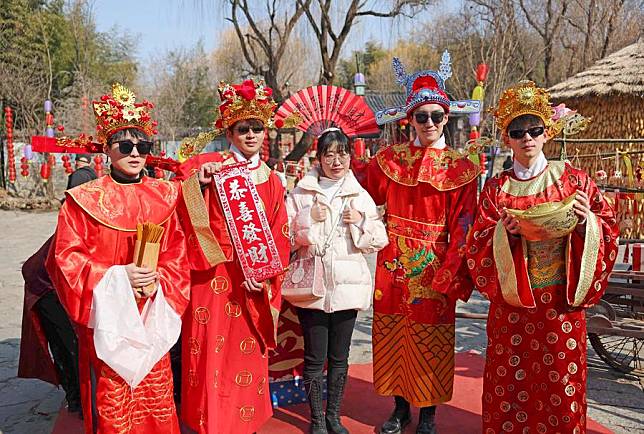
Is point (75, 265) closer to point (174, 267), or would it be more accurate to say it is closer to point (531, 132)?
point (174, 267)

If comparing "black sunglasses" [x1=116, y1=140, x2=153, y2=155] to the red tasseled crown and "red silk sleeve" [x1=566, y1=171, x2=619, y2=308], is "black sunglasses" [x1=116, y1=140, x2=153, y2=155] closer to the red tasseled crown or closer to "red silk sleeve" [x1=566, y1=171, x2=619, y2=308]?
the red tasseled crown

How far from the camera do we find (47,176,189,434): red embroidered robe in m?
2.41

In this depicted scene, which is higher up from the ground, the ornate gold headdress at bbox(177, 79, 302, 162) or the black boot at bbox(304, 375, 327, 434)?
the ornate gold headdress at bbox(177, 79, 302, 162)

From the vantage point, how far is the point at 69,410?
3.53 m

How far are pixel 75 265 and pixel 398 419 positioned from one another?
1980mm

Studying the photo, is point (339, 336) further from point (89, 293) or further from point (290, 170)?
Answer: point (290, 170)

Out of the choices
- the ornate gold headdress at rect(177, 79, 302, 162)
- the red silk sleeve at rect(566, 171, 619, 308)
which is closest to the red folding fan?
the ornate gold headdress at rect(177, 79, 302, 162)

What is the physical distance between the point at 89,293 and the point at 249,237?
31.9 inches

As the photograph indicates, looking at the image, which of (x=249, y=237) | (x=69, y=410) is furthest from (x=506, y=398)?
(x=69, y=410)

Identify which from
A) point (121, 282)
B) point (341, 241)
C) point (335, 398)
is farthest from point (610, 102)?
point (121, 282)

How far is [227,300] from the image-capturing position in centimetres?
294

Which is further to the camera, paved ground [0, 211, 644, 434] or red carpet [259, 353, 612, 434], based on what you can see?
paved ground [0, 211, 644, 434]

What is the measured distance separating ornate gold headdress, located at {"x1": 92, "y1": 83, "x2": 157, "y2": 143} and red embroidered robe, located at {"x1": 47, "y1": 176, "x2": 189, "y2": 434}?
0.22 m

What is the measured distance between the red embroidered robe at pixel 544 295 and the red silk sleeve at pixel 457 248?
171 millimetres
